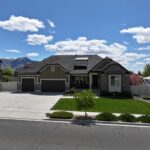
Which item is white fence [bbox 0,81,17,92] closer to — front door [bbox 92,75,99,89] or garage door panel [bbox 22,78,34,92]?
garage door panel [bbox 22,78,34,92]

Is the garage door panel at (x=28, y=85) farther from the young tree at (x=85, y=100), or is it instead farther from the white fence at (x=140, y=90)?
the young tree at (x=85, y=100)

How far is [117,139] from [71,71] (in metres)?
28.4

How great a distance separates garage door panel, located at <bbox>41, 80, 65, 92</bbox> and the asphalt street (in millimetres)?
23311

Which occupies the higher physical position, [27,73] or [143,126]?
[27,73]

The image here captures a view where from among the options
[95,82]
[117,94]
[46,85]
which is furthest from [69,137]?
[95,82]

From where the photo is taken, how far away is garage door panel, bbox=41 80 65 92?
4100 cm

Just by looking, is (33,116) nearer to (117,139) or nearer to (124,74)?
(117,139)

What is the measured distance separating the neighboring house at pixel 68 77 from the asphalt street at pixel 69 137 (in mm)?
21636

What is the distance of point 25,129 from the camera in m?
15.4

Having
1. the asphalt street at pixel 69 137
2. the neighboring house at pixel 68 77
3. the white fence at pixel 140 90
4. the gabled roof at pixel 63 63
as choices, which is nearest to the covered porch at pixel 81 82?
the neighboring house at pixel 68 77

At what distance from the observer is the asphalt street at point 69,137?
11859mm

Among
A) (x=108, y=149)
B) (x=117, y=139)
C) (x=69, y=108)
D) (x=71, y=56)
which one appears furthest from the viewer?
(x=71, y=56)

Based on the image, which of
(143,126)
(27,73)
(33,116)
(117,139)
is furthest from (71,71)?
(117,139)

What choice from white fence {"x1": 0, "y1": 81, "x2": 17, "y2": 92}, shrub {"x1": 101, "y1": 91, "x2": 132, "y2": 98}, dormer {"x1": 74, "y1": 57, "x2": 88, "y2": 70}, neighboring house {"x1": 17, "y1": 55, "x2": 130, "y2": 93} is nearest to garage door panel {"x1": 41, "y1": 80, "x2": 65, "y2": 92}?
neighboring house {"x1": 17, "y1": 55, "x2": 130, "y2": 93}
